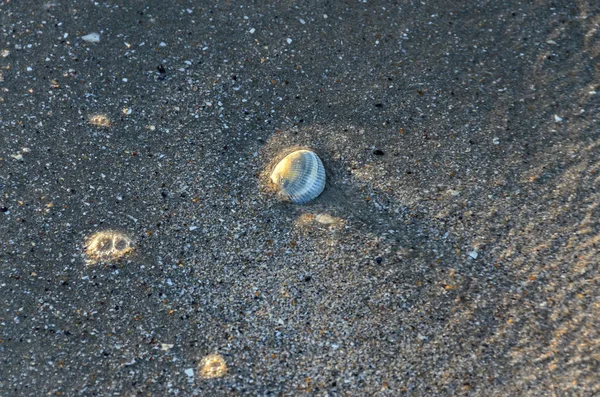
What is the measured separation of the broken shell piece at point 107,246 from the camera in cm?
271

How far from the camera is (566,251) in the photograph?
2.63m

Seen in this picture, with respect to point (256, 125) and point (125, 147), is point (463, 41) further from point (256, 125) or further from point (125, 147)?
point (125, 147)

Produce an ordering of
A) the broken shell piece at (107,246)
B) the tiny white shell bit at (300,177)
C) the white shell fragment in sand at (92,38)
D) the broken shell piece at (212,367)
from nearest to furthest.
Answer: the broken shell piece at (212,367) < the broken shell piece at (107,246) < the tiny white shell bit at (300,177) < the white shell fragment in sand at (92,38)

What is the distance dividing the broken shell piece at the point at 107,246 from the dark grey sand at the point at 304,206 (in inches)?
1.9

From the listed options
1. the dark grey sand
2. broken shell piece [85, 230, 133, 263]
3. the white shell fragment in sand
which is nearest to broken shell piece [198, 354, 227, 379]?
the dark grey sand

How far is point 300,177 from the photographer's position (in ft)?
9.34

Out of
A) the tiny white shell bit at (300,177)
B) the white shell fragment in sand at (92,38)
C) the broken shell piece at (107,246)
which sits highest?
the white shell fragment in sand at (92,38)

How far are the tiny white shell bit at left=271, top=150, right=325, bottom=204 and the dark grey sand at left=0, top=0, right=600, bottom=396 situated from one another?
0.28 ft

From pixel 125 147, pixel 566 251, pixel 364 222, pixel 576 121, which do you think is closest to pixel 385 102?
pixel 364 222

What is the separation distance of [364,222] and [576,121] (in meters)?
1.38

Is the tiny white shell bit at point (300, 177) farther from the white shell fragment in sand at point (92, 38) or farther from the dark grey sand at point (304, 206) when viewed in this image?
the white shell fragment in sand at point (92, 38)

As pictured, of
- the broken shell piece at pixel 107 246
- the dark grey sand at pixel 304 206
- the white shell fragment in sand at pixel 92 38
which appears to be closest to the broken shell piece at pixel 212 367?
the dark grey sand at pixel 304 206

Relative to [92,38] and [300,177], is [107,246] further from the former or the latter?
[92,38]

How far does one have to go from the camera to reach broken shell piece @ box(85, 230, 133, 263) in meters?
2.71
